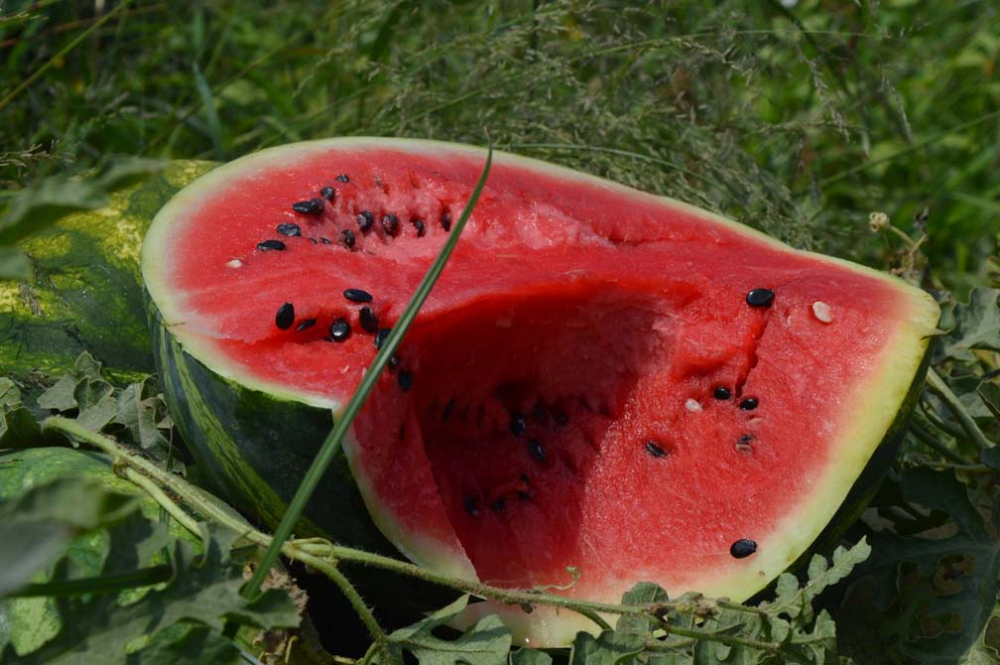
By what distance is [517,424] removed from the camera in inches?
71.0

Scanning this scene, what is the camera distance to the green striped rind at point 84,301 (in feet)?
6.61

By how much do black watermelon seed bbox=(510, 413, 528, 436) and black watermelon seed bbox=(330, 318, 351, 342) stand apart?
13.2 inches

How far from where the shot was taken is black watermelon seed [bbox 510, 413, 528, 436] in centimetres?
180

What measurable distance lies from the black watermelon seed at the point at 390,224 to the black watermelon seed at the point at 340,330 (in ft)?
1.22

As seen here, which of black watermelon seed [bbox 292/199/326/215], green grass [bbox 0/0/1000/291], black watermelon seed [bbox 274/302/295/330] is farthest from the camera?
green grass [bbox 0/0/1000/291]

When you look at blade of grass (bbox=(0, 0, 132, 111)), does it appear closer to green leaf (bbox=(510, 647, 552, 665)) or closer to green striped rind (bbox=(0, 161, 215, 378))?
green striped rind (bbox=(0, 161, 215, 378))

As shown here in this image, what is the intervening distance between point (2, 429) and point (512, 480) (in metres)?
0.76

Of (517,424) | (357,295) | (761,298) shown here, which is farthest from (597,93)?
(357,295)

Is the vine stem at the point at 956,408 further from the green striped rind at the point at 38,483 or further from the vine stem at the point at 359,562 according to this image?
the green striped rind at the point at 38,483

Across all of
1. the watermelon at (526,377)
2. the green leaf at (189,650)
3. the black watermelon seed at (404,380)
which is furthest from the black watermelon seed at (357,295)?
the green leaf at (189,650)

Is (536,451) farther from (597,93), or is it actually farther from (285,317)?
(597,93)

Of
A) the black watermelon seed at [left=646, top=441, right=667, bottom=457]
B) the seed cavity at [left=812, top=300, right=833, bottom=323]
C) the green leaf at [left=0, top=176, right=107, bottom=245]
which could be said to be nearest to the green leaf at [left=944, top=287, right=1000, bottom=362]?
the seed cavity at [left=812, top=300, right=833, bottom=323]

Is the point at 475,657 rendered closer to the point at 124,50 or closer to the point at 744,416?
the point at 744,416

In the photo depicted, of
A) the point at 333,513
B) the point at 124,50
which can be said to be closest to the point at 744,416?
the point at 333,513
